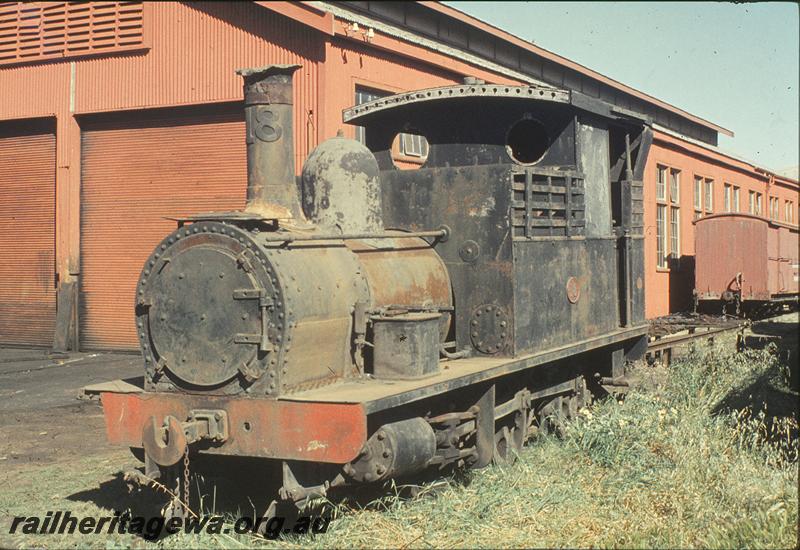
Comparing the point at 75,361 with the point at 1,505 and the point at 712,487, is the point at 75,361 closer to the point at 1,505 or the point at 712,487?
the point at 1,505

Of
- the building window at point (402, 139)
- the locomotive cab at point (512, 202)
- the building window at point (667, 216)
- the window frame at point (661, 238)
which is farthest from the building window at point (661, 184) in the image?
the locomotive cab at point (512, 202)

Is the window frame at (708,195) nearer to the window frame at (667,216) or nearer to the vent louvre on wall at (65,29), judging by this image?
the window frame at (667,216)

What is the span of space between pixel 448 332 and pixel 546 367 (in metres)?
1.39

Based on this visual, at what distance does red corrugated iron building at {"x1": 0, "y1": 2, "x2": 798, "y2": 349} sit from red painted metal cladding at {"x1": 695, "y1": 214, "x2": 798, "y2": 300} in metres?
5.27

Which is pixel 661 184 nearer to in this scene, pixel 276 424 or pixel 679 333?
pixel 679 333

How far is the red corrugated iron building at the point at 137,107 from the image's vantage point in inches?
532

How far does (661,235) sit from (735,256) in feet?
5.90

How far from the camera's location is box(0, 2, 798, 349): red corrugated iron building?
13.5 m

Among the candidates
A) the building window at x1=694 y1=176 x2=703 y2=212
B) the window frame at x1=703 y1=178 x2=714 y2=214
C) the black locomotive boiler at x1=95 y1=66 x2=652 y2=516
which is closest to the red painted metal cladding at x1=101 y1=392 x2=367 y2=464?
the black locomotive boiler at x1=95 y1=66 x2=652 y2=516

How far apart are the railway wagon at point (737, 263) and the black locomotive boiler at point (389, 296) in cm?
1053

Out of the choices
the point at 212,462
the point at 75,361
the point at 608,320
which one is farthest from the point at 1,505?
the point at 75,361

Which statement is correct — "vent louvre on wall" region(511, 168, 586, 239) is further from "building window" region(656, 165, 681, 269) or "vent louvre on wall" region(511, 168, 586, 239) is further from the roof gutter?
"building window" region(656, 165, 681, 269)

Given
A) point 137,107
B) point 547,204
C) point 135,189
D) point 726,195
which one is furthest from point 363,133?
point 726,195

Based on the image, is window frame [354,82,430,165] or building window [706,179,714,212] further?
building window [706,179,714,212]
